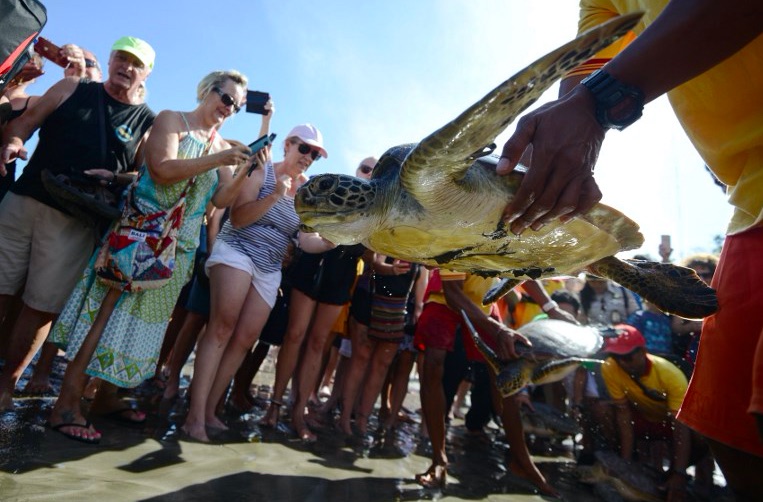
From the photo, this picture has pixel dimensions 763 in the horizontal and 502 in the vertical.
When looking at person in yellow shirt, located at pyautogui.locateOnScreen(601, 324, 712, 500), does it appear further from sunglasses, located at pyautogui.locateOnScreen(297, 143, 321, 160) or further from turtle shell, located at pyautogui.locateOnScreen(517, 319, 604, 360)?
sunglasses, located at pyautogui.locateOnScreen(297, 143, 321, 160)

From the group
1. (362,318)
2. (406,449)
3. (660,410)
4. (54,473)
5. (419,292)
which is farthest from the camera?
(419,292)

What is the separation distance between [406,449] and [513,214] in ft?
9.46

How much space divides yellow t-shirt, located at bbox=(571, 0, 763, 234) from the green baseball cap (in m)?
2.67

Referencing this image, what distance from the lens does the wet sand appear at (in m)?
1.74

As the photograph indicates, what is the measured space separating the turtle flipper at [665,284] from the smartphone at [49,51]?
3619 millimetres

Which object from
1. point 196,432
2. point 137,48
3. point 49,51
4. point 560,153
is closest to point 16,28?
point 137,48

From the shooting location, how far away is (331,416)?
4258mm

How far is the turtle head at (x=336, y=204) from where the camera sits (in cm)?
159

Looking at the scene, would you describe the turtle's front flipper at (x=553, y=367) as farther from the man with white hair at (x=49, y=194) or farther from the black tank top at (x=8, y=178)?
the black tank top at (x=8, y=178)

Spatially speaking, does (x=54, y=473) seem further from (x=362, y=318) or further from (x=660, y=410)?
(x=660, y=410)

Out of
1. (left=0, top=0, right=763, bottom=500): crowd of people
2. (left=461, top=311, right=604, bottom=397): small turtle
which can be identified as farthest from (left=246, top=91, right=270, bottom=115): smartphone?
(left=461, top=311, right=604, bottom=397): small turtle

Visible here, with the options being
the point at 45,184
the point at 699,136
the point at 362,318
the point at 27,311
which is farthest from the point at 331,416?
the point at 699,136

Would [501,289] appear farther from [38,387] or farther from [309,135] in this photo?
[38,387]

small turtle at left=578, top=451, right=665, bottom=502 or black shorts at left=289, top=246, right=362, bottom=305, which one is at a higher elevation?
black shorts at left=289, top=246, right=362, bottom=305
